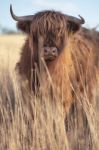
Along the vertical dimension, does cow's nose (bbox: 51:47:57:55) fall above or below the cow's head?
below

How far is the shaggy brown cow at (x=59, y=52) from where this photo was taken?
8.22m

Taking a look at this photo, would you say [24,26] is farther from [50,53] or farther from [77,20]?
[50,53]

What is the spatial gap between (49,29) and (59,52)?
41 centimetres

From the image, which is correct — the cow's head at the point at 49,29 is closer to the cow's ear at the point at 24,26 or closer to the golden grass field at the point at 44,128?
the cow's ear at the point at 24,26

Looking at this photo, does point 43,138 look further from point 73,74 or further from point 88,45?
point 88,45

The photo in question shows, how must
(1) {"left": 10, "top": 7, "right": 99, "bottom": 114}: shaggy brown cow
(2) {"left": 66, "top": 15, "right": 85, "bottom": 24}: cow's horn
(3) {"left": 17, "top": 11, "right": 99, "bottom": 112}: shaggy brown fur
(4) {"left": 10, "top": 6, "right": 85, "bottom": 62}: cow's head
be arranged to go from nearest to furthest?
(4) {"left": 10, "top": 6, "right": 85, "bottom": 62}: cow's head
(1) {"left": 10, "top": 7, "right": 99, "bottom": 114}: shaggy brown cow
(3) {"left": 17, "top": 11, "right": 99, "bottom": 112}: shaggy brown fur
(2) {"left": 66, "top": 15, "right": 85, "bottom": 24}: cow's horn

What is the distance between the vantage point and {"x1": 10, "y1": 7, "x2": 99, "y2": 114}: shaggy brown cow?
324 inches

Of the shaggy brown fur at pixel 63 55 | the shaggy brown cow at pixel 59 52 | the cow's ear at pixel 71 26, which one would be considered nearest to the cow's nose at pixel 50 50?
the shaggy brown cow at pixel 59 52

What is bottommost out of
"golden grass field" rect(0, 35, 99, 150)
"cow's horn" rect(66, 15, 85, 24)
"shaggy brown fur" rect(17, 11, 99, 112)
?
"golden grass field" rect(0, 35, 99, 150)

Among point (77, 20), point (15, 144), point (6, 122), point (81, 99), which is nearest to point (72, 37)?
point (77, 20)

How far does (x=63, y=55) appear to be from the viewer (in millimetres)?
8617

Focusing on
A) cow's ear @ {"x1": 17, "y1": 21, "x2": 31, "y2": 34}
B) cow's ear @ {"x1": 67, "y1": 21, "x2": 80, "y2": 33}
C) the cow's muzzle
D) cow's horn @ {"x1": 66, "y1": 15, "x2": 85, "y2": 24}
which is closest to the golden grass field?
the cow's muzzle

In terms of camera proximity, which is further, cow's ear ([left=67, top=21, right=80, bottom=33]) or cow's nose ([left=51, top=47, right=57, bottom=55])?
cow's ear ([left=67, top=21, right=80, bottom=33])

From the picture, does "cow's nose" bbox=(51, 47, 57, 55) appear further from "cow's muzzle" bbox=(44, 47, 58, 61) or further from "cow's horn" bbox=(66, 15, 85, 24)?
"cow's horn" bbox=(66, 15, 85, 24)
